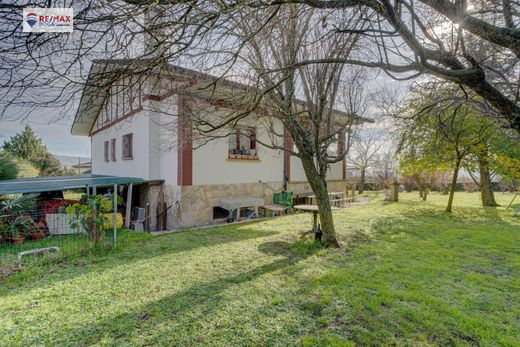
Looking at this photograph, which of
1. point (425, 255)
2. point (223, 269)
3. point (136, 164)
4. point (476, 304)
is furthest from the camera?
point (136, 164)

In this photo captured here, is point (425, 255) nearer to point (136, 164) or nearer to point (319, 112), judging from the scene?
point (319, 112)

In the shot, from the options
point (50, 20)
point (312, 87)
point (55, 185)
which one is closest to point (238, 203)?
point (312, 87)

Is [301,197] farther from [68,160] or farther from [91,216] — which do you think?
[68,160]

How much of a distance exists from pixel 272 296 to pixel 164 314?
1469mm

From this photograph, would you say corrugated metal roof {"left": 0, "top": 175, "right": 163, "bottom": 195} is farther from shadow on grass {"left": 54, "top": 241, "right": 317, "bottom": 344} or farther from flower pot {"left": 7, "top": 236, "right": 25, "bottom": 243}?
shadow on grass {"left": 54, "top": 241, "right": 317, "bottom": 344}

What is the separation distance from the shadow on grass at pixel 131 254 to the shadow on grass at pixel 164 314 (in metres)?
1.98

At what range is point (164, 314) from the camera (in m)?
3.29

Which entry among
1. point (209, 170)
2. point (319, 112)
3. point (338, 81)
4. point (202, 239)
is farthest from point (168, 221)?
point (338, 81)

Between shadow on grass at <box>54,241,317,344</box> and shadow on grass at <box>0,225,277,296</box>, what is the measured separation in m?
1.98

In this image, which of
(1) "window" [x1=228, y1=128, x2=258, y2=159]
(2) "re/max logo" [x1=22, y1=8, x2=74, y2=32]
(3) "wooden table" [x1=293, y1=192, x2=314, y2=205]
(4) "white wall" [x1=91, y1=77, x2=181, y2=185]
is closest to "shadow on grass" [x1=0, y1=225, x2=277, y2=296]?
(4) "white wall" [x1=91, y1=77, x2=181, y2=185]

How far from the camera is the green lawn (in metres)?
2.91

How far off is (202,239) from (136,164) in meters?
6.37

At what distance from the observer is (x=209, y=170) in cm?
1010

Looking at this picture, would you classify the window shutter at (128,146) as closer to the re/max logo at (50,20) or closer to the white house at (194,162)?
the white house at (194,162)
